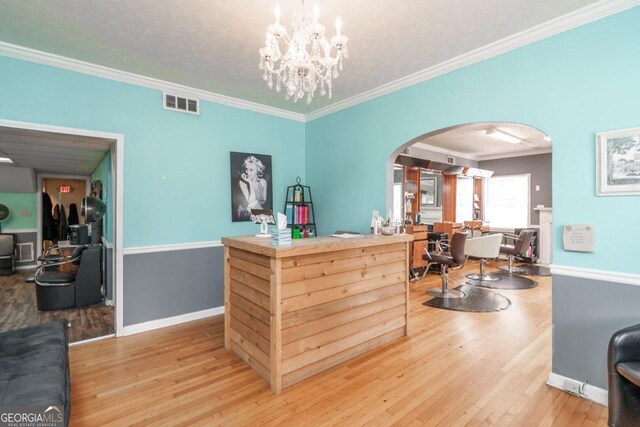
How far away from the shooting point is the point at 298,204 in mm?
4559

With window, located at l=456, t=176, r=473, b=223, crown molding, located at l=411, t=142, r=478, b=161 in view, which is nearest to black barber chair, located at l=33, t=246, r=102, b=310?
crown molding, located at l=411, t=142, r=478, b=161

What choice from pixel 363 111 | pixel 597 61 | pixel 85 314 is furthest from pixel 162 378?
pixel 597 61

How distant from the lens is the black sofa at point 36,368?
57.2 inches

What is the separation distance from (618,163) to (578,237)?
1.82 feet

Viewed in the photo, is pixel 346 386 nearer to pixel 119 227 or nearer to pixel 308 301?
pixel 308 301

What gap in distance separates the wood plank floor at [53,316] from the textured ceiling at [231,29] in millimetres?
2842

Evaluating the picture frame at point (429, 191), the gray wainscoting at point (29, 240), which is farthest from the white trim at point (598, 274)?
the gray wainscoting at point (29, 240)

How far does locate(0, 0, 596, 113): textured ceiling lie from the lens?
2146 mm

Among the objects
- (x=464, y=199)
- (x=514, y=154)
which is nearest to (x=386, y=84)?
(x=464, y=199)

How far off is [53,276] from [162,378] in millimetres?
2913

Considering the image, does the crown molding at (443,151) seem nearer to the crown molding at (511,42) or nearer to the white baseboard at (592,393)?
the crown molding at (511,42)

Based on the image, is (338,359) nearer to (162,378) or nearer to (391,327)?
(391,327)

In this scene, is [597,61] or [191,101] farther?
[191,101]

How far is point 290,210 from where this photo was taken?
14.9 ft
